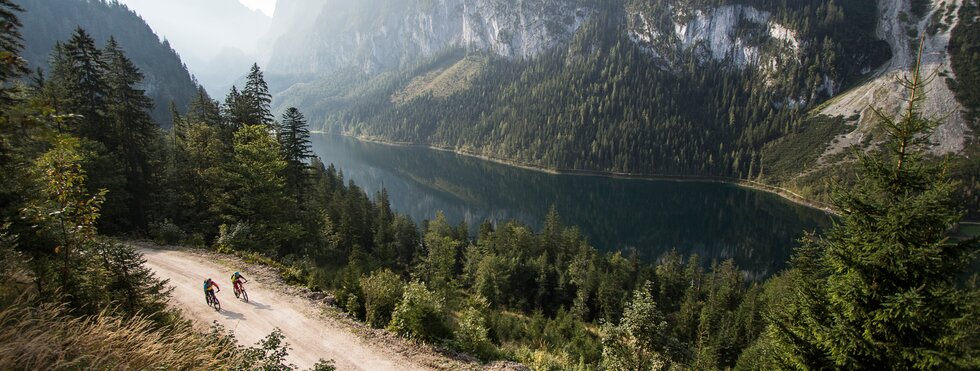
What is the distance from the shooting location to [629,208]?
5659 inches

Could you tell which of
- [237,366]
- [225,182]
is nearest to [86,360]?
[237,366]

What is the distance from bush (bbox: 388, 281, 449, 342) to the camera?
52.5 feet

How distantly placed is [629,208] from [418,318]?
137 meters

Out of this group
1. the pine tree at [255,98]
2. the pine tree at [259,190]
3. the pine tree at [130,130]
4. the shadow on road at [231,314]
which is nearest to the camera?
the shadow on road at [231,314]

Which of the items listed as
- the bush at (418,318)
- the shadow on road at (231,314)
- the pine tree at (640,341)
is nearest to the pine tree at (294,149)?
the shadow on road at (231,314)

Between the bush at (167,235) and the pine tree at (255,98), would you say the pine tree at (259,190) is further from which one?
the pine tree at (255,98)

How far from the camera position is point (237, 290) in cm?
1939

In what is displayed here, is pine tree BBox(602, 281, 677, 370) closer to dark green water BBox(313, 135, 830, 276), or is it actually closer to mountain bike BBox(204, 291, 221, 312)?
mountain bike BBox(204, 291, 221, 312)

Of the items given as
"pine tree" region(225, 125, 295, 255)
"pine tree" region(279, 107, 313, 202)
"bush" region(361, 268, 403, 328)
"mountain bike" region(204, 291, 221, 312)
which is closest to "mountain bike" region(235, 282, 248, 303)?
"mountain bike" region(204, 291, 221, 312)

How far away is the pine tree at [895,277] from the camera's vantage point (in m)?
9.48

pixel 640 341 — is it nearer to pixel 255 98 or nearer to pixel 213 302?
pixel 213 302

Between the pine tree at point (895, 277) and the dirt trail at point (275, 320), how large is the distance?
12.0 m

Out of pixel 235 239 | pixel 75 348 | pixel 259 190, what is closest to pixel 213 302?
→ pixel 235 239

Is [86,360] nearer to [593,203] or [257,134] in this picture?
[257,134]
